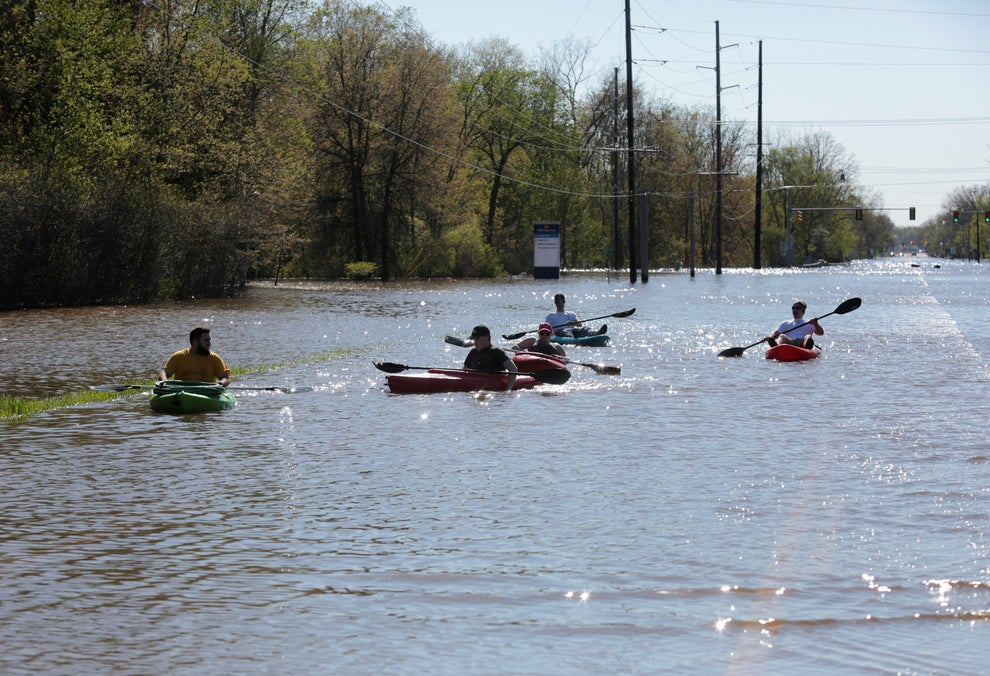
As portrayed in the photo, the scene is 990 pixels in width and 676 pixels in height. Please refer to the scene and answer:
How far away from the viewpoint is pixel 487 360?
21562mm

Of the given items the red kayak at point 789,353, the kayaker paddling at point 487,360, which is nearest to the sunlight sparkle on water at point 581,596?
the kayaker paddling at point 487,360

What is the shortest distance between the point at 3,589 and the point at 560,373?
14.2m

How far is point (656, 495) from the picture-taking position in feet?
38.9

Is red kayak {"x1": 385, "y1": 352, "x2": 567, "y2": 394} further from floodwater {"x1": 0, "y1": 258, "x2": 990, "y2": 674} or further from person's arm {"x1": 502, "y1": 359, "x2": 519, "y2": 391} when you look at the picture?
floodwater {"x1": 0, "y1": 258, "x2": 990, "y2": 674}

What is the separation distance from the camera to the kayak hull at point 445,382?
20797 mm

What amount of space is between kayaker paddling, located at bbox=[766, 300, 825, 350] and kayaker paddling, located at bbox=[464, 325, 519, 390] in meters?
8.05

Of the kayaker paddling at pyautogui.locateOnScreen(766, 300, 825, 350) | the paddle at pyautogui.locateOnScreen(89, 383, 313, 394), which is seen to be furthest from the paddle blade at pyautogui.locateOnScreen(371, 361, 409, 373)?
the kayaker paddling at pyautogui.locateOnScreen(766, 300, 825, 350)

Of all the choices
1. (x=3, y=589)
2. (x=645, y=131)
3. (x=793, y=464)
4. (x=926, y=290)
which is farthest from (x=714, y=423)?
(x=645, y=131)

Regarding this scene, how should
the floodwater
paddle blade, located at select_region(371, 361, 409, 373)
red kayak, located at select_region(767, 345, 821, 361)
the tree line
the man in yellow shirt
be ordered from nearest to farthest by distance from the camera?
the floodwater → the man in yellow shirt → paddle blade, located at select_region(371, 361, 409, 373) → red kayak, located at select_region(767, 345, 821, 361) → the tree line

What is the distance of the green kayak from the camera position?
17875 mm

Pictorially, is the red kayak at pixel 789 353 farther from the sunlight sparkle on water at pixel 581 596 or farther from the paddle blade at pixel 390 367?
the sunlight sparkle on water at pixel 581 596

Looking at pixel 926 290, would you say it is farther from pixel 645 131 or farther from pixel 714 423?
pixel 714 423

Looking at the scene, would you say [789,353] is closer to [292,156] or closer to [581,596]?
[581,596]

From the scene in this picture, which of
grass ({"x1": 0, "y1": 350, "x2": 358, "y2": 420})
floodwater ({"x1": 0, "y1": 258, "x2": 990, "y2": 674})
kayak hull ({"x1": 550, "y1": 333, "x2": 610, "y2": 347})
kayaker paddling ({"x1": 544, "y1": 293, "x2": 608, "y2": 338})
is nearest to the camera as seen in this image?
floodwater ({"x1": 0, "y1": 258, "x2": 990, "y2": 674})
